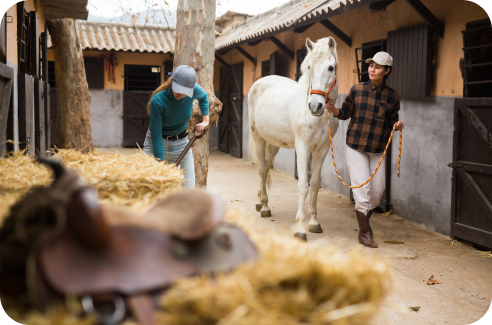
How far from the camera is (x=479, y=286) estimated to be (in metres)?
3.46

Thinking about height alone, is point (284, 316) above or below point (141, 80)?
below

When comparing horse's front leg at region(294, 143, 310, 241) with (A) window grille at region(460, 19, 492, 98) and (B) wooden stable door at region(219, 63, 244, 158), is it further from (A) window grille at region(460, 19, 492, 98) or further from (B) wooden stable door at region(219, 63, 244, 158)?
(B) wooden stable door at region(219, 63, 244, 158)

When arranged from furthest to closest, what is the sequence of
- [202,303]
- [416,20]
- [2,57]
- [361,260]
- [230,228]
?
[416,20] < [2,57] < [230,228] < [361,260] < [202,303]

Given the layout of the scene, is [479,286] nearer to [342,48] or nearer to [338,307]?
[338,307]

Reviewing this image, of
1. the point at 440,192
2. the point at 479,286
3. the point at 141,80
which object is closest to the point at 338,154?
the point at 440,192

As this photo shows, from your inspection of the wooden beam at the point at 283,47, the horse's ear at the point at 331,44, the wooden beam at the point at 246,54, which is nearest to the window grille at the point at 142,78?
the wooden beam at the point at 246,54

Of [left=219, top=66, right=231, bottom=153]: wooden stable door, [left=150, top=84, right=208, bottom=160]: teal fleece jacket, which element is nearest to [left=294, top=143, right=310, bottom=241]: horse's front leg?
[left=150, top=84, right=208, bottom=160]: teal fleece jacket

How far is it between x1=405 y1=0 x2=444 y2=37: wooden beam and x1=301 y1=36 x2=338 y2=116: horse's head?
1217mm

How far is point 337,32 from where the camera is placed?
6910 millimetres

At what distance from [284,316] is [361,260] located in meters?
0.33

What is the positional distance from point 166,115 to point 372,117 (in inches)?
83.0

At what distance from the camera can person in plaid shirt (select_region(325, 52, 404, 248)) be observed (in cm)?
437

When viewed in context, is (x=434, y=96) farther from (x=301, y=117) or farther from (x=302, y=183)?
(x=302, y=183)

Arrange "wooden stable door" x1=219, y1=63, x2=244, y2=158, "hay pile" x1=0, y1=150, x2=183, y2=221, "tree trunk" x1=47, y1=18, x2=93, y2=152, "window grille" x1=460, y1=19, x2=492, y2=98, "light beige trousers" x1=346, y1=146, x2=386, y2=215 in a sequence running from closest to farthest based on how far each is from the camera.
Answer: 1. "hay pile" x1=0, y1=150, x2=183, y2=221
2. "light beige trousers" x1=346, y1=146, x2=386, y2=215
3. "window grille" x1=460, y1=19, x2=492, y2=98
4. "tree trunk" x1=47, y1=18, x2=93, y2=152
5. "wooden stable door" x1=219, y1=63, x2=244, y2=158
